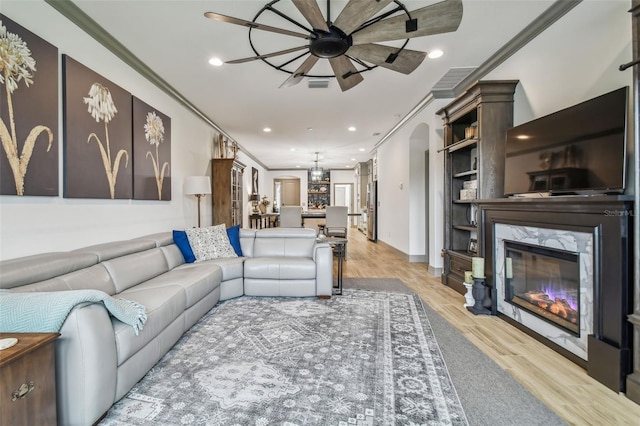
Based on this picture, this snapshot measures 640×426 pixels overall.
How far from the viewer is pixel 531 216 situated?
2.45 m

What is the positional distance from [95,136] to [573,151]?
3.97m

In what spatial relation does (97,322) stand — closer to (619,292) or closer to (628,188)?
(619,292)

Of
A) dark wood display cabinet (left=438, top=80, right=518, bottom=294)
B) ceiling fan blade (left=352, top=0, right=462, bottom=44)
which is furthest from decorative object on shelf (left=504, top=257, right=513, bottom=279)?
ceiling fan blade (left=352, top=0, right=462, bottom=44)

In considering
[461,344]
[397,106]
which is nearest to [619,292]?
[461,344]

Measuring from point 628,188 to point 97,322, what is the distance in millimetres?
3243

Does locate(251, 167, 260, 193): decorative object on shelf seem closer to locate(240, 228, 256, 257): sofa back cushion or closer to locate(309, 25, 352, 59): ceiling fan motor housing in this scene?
locate(240, 228, 256, 257): sofa back cushion

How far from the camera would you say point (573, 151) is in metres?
2.15

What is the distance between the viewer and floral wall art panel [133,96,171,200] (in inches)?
128

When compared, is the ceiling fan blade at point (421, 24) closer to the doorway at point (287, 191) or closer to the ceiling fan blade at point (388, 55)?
the ceiling fan blade at point (388, 55)

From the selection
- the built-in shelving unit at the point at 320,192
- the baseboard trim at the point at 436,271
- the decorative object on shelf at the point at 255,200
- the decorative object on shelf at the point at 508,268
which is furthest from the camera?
the built-in shelving unit at the point at 320,192

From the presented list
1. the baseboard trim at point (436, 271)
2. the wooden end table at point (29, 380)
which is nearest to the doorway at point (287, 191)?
the baseboard trim at point (436, 271)

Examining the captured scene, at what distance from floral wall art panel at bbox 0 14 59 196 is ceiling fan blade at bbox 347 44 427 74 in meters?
2.27

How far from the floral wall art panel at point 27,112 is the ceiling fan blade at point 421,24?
2258 millimetres

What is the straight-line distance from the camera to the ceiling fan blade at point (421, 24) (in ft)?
5.75
